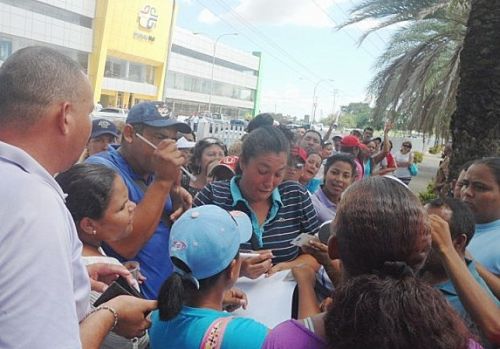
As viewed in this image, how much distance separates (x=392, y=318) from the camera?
40.1 inches

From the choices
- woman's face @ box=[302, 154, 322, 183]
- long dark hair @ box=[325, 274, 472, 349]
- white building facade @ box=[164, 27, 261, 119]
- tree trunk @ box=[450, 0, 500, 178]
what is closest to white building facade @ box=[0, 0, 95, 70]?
white building facade @ box=[164, 27, 261, 119]

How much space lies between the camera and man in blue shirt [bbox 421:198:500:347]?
1859mm

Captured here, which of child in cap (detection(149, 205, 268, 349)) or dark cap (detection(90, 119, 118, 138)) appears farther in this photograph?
dark cap (detection(90, 119, 118, 138))

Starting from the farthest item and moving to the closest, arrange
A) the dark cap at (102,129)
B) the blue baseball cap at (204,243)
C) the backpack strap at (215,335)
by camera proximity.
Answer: the dark cap at (102,129)
the blue baseball cap at (204,243)
the backpack strap at (215,335)

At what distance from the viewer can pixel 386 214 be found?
1.19 meters

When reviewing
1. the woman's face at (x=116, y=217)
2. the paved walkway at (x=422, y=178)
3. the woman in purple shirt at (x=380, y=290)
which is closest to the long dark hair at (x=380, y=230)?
the woman in purple shirt at (x=380, y=290)

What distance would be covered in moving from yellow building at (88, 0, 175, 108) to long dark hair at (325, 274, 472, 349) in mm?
33981

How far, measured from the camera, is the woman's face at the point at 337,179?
342 centimetres

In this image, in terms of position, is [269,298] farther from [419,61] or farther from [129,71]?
[129,71]

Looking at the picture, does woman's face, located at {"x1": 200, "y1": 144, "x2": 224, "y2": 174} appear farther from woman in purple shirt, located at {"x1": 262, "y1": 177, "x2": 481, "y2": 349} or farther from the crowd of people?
woman in purple shirt, located at {"x1": 262, "y1": 177, "x2": 481, "y2": 349}

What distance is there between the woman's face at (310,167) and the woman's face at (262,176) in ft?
6.37

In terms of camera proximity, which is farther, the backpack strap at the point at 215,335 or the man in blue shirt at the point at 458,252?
the man in blue shirt at the point at 458,252

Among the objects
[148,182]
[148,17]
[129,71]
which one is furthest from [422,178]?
[129,71]

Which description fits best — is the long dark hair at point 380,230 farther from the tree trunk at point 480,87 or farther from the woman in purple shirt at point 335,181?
the tree trunk at point 480,87
